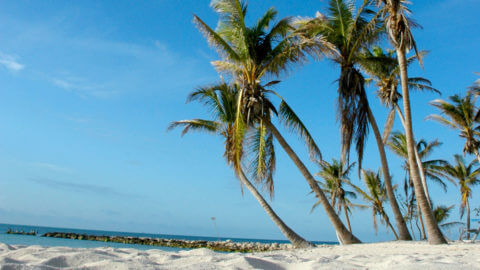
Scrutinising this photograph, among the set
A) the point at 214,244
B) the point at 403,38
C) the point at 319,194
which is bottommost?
the point at 214,244

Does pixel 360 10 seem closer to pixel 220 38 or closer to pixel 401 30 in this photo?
pixel 401 30

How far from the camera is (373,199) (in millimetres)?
20453

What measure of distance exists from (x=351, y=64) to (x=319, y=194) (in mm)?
4097

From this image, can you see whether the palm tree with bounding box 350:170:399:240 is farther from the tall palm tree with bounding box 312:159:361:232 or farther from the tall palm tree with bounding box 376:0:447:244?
the tall palm tree with bounding box 376:0:447:244

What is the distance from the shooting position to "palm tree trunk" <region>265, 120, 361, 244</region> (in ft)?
30.3

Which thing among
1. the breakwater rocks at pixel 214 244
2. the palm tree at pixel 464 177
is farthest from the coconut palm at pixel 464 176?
the breakwater rocks at pixel 214 244

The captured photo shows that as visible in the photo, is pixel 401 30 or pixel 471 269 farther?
pixel 401 30

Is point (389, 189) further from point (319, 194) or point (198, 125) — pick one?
point (198, 125)

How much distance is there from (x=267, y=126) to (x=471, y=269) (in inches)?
304

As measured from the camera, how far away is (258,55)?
1092 cm

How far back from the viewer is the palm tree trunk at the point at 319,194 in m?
9.24

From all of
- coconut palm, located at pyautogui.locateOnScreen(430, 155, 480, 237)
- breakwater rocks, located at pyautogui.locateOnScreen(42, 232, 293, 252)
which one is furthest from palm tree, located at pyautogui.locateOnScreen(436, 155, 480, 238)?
breakwater rocks, located at pyautogui.locateOnScreen(42, 232, 293, 252)

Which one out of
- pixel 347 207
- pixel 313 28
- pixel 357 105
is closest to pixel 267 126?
pixel 357 105

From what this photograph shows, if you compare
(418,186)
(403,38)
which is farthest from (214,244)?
(403,38)
